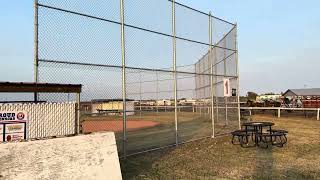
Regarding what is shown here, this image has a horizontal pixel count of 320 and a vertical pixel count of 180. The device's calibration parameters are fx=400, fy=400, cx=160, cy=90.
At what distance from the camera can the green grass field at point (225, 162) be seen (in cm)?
830

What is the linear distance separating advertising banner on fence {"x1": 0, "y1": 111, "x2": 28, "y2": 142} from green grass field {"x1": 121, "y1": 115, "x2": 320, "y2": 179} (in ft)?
7.65

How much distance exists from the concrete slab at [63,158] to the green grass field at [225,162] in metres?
1.33

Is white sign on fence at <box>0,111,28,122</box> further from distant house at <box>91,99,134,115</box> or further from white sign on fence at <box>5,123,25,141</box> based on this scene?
distant house at <box>91,99,134,115</box>

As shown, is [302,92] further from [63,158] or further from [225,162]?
[63,158]

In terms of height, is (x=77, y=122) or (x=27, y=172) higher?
(x=77, y=122)

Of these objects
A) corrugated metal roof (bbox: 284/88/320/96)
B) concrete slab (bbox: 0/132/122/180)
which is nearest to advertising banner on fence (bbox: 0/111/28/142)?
concrete slab (bbox: 0/132/122/180)

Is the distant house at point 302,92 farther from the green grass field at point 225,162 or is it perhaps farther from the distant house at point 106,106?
the distant house at point 106,106

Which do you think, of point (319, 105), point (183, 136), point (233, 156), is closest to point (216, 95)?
point (183, 136)

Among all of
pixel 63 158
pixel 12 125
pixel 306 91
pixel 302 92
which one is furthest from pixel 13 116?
pixel 302 92

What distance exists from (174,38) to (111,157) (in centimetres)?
617

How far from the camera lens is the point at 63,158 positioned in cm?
633

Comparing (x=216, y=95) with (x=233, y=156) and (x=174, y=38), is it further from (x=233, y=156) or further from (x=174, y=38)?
(x=233, y=156)

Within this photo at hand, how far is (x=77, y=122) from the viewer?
305 inches

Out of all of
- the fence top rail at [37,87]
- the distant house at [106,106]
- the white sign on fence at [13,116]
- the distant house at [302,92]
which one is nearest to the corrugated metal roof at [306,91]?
the distant house at [302,92]
